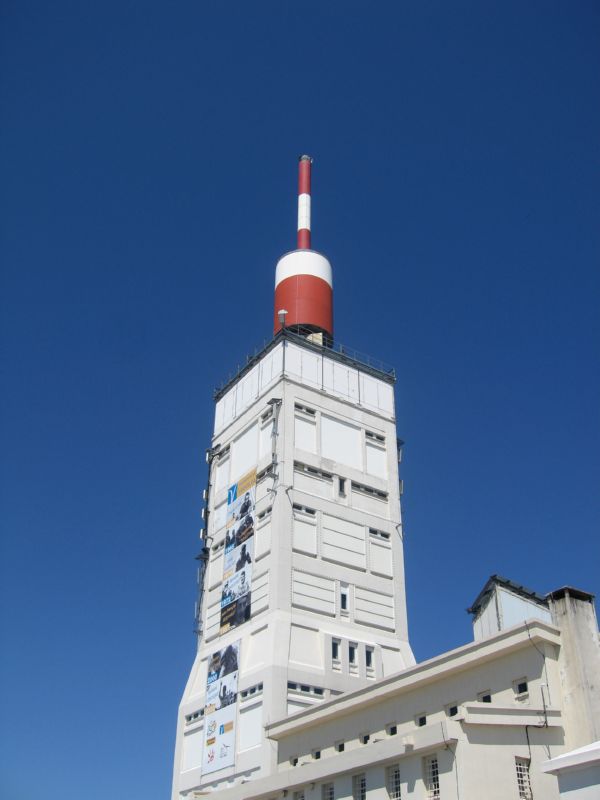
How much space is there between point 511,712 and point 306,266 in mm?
43939

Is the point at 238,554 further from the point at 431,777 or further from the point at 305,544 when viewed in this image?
the point at 431,777

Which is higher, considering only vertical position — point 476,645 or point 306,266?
point 306,266

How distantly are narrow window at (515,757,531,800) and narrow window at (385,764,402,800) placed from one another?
4607 millimetres

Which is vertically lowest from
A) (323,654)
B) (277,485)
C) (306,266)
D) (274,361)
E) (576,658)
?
(576,658)

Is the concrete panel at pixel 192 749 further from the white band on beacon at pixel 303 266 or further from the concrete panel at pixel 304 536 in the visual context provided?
the white band on beacon at pixel 303 266

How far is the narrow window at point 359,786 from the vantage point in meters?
35.7

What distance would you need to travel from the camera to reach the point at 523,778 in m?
31.8

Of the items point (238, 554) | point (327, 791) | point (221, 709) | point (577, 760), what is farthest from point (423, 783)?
point (238, 554)

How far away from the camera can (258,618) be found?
179 ft

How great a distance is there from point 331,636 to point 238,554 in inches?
322

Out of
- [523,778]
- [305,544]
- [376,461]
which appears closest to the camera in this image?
[523,778]

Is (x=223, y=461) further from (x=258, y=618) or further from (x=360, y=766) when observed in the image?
(x=360, y=766)

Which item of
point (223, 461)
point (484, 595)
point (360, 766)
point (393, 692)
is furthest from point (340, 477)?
point (360, 766)

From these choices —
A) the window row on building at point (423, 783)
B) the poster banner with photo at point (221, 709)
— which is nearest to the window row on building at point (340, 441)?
the poster banner with photo at point (221, 709)
